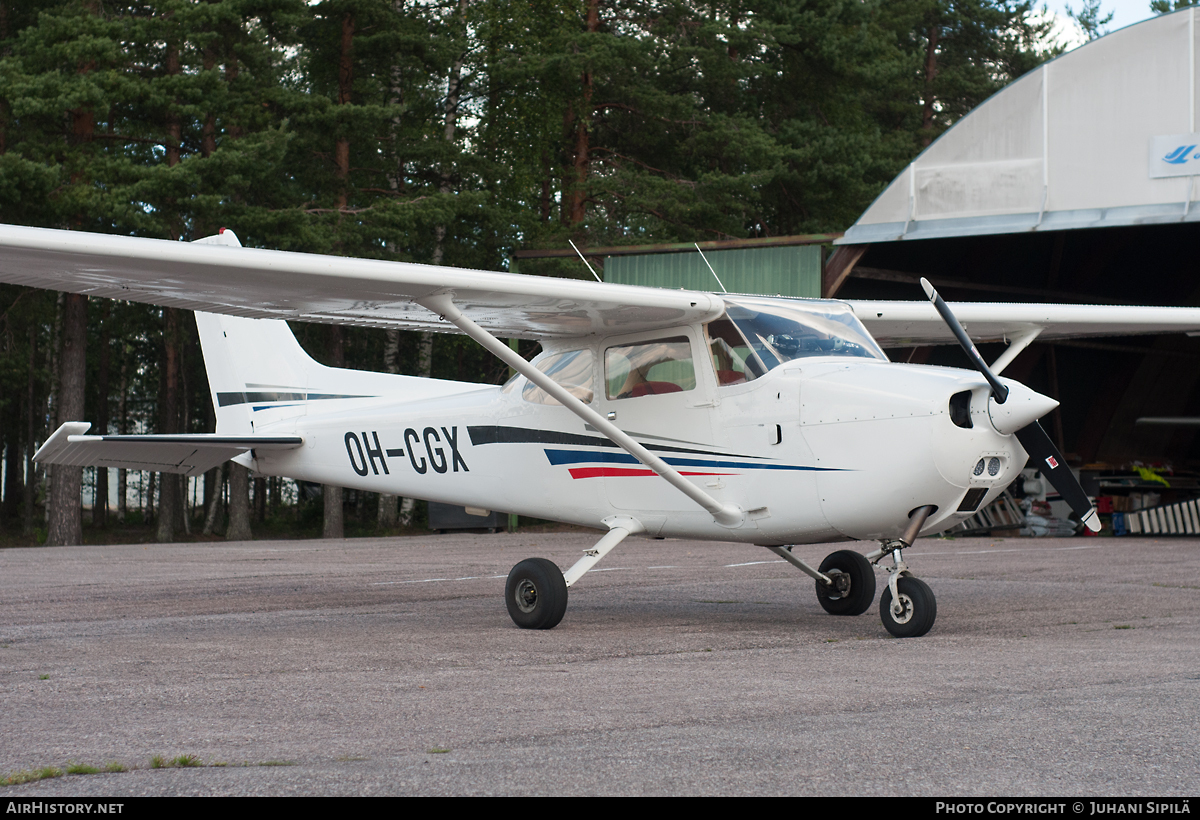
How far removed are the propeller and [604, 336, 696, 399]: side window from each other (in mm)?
1806

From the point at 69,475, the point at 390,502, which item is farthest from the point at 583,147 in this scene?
the point at 69,475

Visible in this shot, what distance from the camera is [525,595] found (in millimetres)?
8523

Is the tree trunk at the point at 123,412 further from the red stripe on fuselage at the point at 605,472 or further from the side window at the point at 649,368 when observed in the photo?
the side window at the point at 649,368

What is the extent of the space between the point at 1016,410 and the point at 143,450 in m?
7.19

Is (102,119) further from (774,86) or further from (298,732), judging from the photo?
(298,732)

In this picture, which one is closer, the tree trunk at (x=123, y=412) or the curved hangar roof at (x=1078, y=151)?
the curved hangar roof at (x=1078, y=151)

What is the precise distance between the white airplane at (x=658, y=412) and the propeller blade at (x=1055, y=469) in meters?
0.01

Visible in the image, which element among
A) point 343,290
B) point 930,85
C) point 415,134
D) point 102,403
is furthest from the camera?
point 102,403

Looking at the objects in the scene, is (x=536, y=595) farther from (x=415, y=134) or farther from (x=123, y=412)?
(x=123, y=412)

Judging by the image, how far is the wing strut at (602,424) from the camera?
7.96 m

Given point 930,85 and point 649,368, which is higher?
point 930,85

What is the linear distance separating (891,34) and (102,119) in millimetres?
25190

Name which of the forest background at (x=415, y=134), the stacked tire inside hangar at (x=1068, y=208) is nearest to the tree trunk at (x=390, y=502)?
the forest background at (x=415, y=134)
